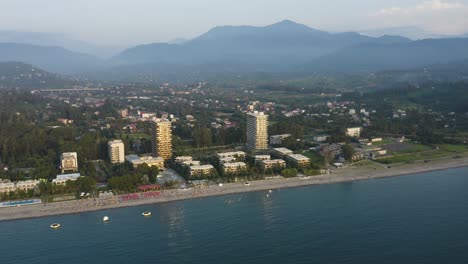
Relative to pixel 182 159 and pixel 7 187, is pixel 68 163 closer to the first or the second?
pixel 7 187

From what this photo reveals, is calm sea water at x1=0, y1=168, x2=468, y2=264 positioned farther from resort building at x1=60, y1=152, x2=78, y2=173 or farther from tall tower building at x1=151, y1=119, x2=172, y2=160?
tall tower building at x1=151, y1=119, x2=172, y2=160

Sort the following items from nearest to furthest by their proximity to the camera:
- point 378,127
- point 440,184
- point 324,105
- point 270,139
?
point 440,184 → point 270,139 → point 378,127 → point 324,105

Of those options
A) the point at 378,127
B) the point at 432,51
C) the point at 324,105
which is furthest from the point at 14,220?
the point at 432,51

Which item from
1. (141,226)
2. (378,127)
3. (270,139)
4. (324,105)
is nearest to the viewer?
(141,226)

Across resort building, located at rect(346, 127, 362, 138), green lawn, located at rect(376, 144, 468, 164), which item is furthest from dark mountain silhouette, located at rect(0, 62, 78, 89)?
green lawn, located at rect(376, 144, 468, 164)

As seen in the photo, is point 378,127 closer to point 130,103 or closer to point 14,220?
point 14,220

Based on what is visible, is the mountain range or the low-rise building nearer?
the low-rise building

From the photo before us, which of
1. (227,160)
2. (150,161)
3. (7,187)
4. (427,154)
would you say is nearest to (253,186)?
(227,160)
